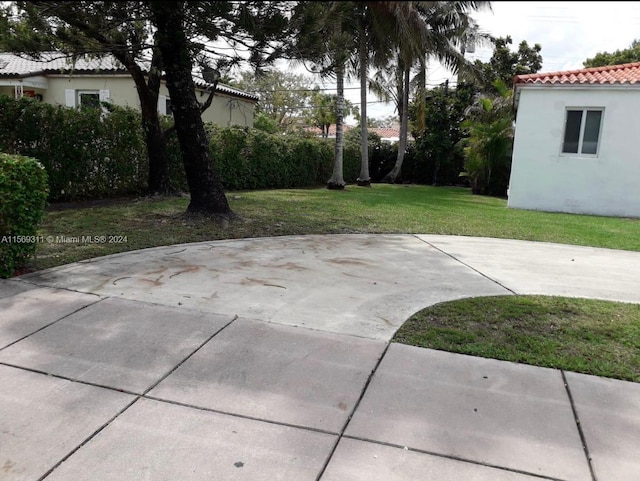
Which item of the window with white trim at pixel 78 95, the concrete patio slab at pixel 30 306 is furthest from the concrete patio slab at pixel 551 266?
the window with white trim at pixel 78 95

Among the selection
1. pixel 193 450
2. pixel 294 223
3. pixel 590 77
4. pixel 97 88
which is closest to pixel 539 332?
pixel 193 450

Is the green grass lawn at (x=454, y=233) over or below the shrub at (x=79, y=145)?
below

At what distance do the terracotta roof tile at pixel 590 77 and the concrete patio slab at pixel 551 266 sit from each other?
736cm

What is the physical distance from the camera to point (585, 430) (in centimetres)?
306

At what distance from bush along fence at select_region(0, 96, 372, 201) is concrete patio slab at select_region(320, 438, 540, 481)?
9729mm

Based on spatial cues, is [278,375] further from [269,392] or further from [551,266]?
[551,266]

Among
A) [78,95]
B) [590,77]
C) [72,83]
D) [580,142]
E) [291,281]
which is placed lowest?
[291,281]

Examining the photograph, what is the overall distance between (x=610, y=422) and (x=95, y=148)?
36.1ft

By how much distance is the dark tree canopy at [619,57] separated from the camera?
33406 mm

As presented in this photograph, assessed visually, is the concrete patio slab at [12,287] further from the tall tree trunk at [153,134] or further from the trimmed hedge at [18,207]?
the tall tree trunk at [153,134]

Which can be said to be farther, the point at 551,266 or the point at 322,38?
the point at 322,38

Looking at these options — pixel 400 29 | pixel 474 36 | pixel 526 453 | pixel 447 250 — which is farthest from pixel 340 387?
pixel 474 36

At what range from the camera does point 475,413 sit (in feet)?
10.5

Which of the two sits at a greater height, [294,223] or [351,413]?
[294,223]
